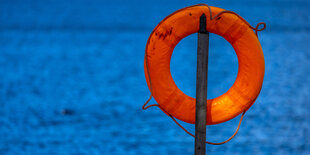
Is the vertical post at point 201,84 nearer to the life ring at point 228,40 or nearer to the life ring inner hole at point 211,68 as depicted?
the life ring at point 228,40

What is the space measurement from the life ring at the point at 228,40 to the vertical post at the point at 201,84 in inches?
2.5

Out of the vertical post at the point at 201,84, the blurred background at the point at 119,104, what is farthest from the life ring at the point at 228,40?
the blurred background at the point at 119,104

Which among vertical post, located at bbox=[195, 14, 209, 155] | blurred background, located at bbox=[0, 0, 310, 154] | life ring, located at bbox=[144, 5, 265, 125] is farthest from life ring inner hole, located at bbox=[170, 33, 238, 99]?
vertical post, located at bbox=[195, 14, 209, 155]

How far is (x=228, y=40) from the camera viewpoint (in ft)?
9.43

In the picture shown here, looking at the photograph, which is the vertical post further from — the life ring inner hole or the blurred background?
the life ring inner hole

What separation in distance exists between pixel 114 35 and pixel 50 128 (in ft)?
47.7

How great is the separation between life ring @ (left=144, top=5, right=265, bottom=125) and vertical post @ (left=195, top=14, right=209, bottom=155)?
0.21ft

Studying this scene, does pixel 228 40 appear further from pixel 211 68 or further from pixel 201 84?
pixel 211 68

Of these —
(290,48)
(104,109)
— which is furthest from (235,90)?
(290,48)

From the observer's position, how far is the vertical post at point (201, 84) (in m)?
2.65

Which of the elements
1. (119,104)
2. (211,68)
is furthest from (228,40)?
(211,68)

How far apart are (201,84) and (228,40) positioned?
1.36ft

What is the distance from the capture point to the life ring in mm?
2736

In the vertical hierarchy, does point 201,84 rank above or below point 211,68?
below
